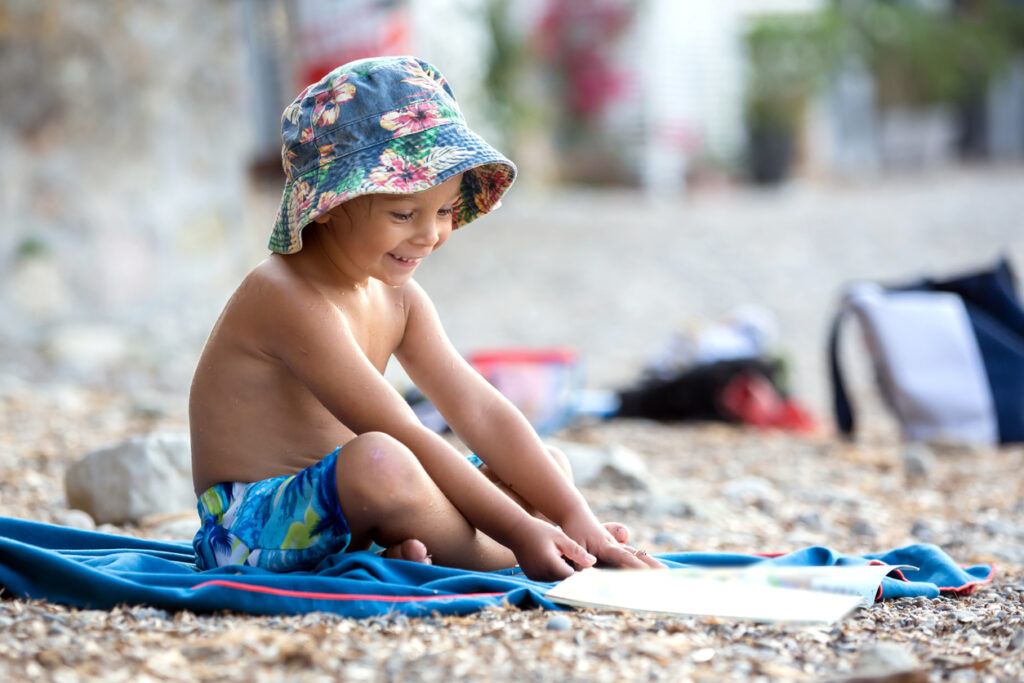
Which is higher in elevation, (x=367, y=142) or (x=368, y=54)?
(x=368, y=54)

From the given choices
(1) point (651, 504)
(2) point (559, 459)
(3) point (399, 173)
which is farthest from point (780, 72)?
(3) point (399, 173)

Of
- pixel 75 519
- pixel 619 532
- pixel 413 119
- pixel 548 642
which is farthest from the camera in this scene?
pixel 75 519

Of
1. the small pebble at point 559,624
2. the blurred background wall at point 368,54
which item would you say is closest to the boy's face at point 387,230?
the small pebble at point 559,624

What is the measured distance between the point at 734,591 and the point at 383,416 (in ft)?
2.26

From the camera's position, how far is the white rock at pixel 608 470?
332 centimetres

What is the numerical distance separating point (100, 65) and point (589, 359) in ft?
10.2

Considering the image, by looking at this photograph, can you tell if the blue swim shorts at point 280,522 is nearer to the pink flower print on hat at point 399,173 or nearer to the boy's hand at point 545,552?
the boy's hand at point 545,552

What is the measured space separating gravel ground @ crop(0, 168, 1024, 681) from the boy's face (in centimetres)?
65

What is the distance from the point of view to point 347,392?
1996 millimetres

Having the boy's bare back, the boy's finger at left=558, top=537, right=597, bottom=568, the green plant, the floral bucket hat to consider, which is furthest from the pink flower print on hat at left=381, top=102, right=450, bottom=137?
the green plant

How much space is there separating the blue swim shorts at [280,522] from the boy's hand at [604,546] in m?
0.44

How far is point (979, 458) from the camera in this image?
13.2 ft

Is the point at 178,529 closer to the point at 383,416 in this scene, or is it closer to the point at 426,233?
the point at 383,416

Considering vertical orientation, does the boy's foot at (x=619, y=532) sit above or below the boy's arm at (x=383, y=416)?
below
